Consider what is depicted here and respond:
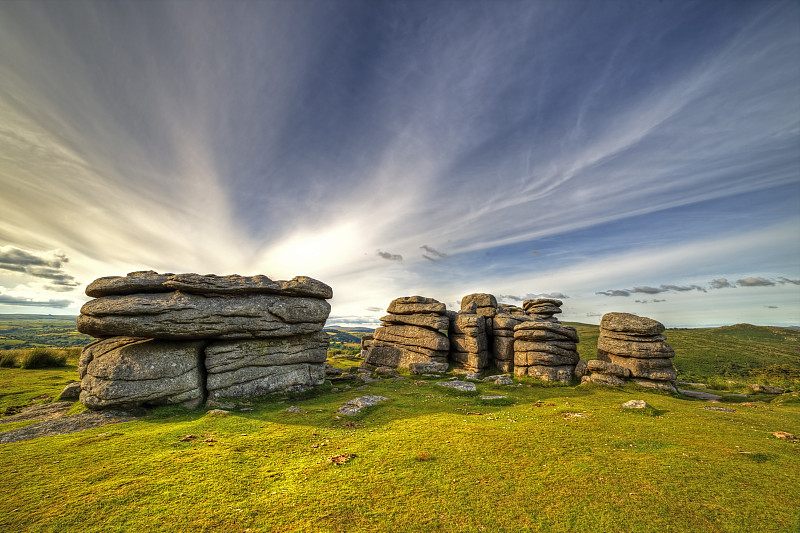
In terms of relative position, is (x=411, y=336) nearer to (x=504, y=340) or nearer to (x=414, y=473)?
(x=504, y=340)

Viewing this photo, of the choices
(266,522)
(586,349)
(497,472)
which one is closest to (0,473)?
(266,522)

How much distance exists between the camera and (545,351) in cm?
3578

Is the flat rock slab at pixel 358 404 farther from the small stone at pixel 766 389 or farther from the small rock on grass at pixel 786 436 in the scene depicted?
the small stone at pixel 766 389

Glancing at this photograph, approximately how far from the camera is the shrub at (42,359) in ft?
119

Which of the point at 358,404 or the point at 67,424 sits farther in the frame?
the point at 358,404

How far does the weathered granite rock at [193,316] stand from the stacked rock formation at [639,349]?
32.8 meters

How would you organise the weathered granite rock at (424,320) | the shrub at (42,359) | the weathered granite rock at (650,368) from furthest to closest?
the weathered granite rock at (424,320)
the shrub at (42,359)
the weathered granite rock at (650,368)

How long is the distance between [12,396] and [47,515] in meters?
25.5

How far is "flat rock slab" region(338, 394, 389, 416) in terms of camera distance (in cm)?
2148

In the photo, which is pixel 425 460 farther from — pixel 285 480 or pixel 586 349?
pixel 586 349

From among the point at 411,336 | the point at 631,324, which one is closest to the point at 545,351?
the point at 631,324

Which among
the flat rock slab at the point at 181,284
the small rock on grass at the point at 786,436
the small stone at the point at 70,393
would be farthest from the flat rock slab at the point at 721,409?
the small stone at the point at 70,393

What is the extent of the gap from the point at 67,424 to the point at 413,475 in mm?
21246

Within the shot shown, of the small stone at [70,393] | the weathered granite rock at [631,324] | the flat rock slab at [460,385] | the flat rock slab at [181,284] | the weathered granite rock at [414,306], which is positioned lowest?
the flat rock slab at [460,385]
